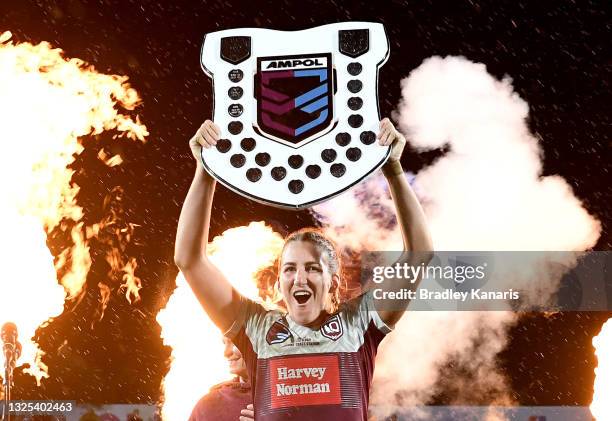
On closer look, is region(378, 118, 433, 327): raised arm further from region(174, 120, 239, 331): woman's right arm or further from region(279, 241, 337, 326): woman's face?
region(174, 120, 239, 331): woman's right arm

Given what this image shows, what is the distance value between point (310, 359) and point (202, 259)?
1.37 ft

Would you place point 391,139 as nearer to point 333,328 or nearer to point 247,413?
point 333,328

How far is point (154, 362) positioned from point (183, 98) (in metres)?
1.26

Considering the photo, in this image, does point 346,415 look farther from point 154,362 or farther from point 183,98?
point 183,98

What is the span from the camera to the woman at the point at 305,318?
202 cm

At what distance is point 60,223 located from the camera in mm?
3445

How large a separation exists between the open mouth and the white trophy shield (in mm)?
274

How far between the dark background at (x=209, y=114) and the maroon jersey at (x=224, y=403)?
39.8 inches

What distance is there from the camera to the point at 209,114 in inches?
139

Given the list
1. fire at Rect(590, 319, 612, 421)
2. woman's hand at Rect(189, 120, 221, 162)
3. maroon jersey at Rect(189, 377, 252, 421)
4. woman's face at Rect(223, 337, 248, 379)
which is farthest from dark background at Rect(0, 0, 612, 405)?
woman's hand at Rect(189, 120, 221, 162)

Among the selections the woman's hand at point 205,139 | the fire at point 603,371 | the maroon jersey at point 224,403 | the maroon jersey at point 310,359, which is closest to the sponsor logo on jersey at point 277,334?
the maroon jersey at point 310,359

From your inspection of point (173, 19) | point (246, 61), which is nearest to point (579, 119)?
point (246, 61)

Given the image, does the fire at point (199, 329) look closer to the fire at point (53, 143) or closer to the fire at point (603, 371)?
the fire at point (53, 143)

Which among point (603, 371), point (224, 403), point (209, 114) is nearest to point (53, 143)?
point (209, 114)
